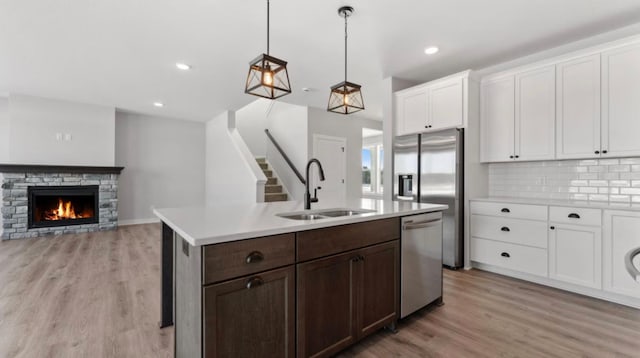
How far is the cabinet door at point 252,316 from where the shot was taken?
4.14 feet

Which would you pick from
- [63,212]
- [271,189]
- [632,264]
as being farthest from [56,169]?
[632,264]

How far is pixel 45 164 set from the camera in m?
5.55

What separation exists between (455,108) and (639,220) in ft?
6.37

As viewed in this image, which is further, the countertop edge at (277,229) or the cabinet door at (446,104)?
the cabinet door at (446,104)

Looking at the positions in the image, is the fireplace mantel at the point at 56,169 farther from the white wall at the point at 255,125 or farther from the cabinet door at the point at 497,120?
the cabinet door at the point at 497,120

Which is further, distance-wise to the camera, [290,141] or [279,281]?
[290,141]

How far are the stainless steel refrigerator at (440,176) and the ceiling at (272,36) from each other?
1012 millimetres

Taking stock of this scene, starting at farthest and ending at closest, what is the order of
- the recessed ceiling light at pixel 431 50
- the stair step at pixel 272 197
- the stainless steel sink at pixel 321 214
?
1. the stair step at pixel 272 197
2. the recessed ceiling light at pixel 431 50
3. the stainless steel sink at pixel 321 214

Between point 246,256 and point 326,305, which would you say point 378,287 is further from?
point 246,256

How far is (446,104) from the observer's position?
3.67 metres

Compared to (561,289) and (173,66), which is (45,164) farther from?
(561,289)

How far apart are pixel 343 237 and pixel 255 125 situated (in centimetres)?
652

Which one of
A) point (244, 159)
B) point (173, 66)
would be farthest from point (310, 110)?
point (173, 66)

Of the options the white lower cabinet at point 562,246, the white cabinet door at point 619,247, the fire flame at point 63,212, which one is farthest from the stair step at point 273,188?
the white cabinet door at point 619,247
